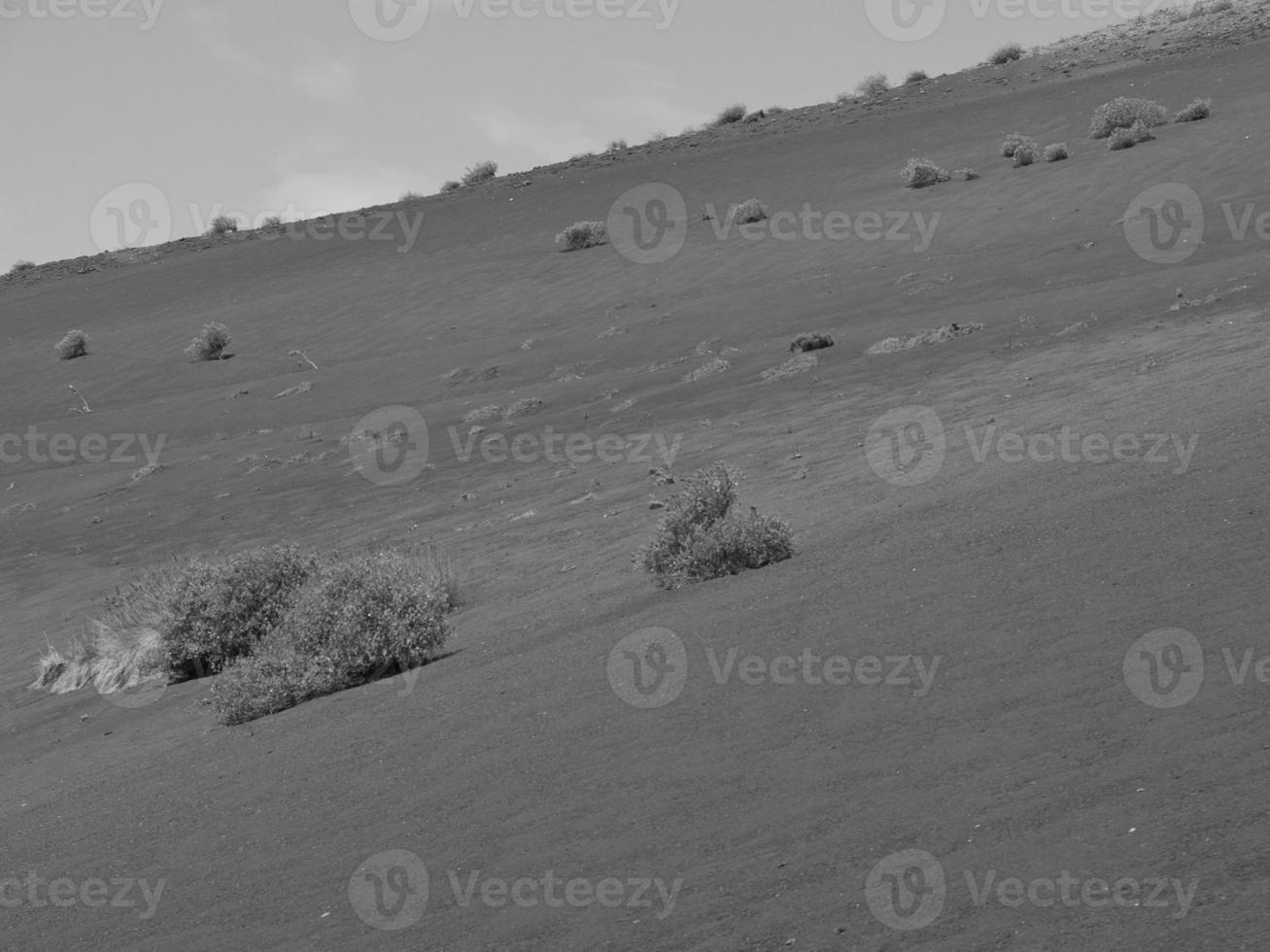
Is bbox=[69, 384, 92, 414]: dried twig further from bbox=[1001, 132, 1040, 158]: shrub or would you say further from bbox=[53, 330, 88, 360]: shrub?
bbox=[1001, 132, 1040, 158]: shrub

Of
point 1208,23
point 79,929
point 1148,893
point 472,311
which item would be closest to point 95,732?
point 79,929

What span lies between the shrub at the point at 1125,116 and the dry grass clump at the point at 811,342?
16.3 m

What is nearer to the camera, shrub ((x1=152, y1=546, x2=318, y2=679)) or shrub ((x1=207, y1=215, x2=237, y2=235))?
shrub ((x1=152, y1=546, x2=318, y2=679))

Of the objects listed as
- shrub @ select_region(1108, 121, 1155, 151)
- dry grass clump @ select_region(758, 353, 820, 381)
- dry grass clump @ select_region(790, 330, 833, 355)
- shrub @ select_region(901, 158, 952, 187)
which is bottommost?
dry grass clump @ select_region(758, 353, 820, 381)

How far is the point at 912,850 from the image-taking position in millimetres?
7645

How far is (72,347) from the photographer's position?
50.4 meters

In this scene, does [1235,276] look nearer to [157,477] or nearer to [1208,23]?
[157,477]

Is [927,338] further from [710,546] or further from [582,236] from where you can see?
[582,236]

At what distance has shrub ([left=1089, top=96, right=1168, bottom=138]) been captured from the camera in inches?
1618

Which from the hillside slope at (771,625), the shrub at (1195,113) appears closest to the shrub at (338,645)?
the hillside slope at (771,625)

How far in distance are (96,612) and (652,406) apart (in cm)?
1038

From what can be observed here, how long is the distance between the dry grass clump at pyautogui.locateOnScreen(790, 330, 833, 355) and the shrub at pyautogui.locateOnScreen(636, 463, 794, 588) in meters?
14.1

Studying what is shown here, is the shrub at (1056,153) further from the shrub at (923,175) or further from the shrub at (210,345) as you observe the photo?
the shrub at (210,345)

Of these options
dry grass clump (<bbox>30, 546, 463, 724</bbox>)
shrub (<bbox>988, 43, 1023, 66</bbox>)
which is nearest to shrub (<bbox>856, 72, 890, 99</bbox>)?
shrub (<bbox>988, 43, 1023, 66</bbox>)
